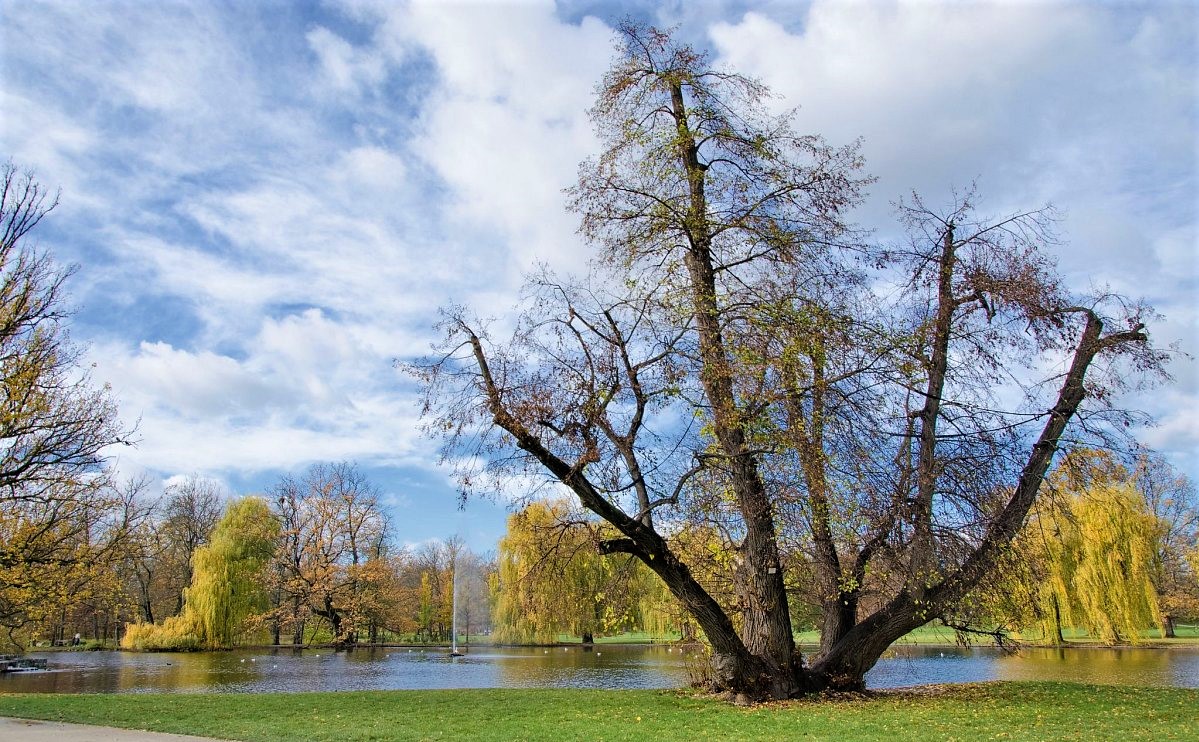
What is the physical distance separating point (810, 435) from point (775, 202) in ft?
15.5

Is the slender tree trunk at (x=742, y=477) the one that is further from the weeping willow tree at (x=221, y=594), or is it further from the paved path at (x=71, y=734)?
the weeping willow tree at (x=221, y=594)

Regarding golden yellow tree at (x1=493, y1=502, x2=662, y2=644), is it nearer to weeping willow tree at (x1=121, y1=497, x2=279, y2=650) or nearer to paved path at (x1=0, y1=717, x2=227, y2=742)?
paved path at (x1=0, y1=717, x2=227, y2=742)

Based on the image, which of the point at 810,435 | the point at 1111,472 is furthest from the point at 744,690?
the point at 1111,472

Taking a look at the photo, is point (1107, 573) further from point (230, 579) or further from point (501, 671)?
point (230, 579)

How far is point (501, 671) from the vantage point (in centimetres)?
2748

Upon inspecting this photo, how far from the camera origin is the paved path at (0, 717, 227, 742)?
32.0ft

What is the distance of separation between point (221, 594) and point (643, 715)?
113 ft

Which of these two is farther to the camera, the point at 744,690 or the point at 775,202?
the point at 775,202

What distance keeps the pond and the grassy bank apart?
445cm

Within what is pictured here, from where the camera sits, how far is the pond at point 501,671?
2152cm

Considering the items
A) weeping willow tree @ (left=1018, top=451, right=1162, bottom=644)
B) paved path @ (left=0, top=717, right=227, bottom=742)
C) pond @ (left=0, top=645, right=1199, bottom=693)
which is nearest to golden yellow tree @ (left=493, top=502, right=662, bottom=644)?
pond @ (left=0, top=645, right=1199, bottom=693)

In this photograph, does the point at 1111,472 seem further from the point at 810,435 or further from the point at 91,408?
the point at 91,408

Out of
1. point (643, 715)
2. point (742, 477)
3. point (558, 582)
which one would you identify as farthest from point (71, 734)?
point (742, 477)

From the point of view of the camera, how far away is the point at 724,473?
1426 cm
